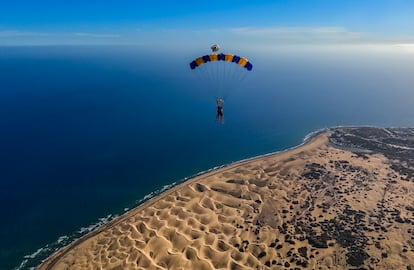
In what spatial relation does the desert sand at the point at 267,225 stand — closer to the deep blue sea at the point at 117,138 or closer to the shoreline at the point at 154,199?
the shoreline at the point at 154,199

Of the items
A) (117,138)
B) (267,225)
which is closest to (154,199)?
(267,225)

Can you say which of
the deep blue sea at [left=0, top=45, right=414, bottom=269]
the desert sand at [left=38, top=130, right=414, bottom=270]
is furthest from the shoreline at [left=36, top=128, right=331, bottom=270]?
the deep blue sea at [left=0, top=45, right=414, bottom=269]

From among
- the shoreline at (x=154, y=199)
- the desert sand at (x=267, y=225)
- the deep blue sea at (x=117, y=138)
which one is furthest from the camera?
the deep blue sea at (x=117, y=138)

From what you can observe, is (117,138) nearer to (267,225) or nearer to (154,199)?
(154,199)

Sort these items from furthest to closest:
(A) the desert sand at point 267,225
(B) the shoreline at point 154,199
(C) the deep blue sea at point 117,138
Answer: (C) the deep blue sea at point 117,138 < (B) the shoreline at point 154,199 < (A) the desert sand at point 267,225

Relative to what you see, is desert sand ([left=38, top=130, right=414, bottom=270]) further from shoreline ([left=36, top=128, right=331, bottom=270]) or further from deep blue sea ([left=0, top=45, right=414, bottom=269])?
deep blue sea ([left=0, top=45, right=414, bottom=269])

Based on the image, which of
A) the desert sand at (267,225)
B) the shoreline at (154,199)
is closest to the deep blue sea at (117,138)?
the shoreline at (154,199)
